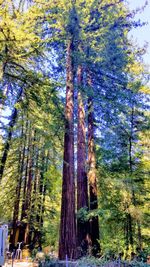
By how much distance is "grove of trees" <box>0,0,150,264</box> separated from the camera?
714 cm

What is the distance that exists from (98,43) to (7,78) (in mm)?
3404

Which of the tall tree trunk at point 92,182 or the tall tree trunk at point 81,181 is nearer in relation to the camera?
the tall tree trunk at point 81,181

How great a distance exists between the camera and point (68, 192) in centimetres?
678

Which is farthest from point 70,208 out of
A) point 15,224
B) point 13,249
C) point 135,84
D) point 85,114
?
point 15,224

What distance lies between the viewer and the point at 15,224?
13.1 m

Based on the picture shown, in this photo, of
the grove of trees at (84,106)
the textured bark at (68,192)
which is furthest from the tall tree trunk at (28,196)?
the textured bark at (68,192)

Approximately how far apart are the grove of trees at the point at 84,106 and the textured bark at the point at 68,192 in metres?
0.03

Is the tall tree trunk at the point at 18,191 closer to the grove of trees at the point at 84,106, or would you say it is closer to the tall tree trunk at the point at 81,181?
the grove of trees at the point at 84,106

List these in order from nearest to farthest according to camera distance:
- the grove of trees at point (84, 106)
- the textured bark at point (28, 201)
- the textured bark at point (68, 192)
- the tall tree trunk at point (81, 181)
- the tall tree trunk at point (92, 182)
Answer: the textured bark at point (68, 192) → the grove of trees at point (84, 106) → the tall tree trunk at point (81, 181) → the tall tree trunk at point (92, 182) → the textured bark at point (28, 201)

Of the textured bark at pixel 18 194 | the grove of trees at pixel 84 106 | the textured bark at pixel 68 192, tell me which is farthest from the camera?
the textured bark at pixel 18 194

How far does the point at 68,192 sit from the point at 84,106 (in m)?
4.70

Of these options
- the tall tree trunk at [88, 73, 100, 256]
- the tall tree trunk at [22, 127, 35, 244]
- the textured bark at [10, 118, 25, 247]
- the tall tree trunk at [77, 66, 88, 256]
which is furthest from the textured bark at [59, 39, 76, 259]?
the tall tree trunk at [22, 127, 35, 244]

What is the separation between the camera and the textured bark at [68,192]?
6254mm

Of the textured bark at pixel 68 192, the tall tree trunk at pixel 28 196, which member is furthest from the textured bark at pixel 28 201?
the textured bark at pixel 68 192
